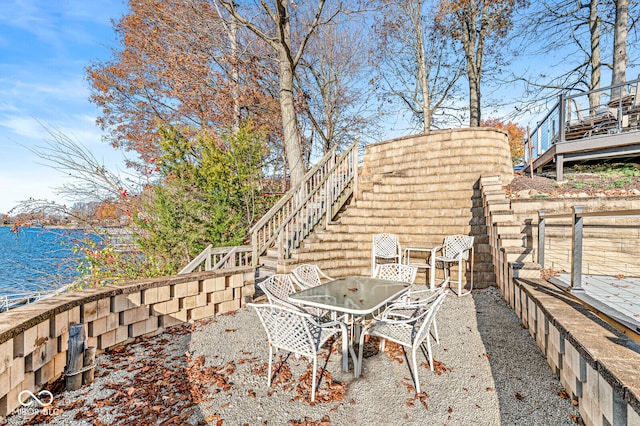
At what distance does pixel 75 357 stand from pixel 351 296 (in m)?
2.36

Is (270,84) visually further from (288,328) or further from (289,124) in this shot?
(288,328)

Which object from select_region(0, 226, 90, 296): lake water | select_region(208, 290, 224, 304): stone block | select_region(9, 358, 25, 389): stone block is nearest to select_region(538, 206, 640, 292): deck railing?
select_region(208, 290, 224, 304): stone block

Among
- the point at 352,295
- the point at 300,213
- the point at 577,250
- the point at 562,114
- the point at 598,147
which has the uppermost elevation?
the point at 562,114

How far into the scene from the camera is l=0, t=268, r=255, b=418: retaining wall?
207 centimetres

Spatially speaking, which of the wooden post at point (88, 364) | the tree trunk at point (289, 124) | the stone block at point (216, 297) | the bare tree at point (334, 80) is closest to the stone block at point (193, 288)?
the stone block at point (216, 297)

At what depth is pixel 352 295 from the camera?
2994 millimetres

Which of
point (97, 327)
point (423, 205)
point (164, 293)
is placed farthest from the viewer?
point (423, 205)

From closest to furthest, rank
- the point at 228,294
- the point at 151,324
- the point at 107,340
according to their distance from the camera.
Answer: the point at 107,340
the point at 151,324
the point at 228,294

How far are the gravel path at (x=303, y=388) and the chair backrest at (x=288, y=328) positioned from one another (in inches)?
14.9

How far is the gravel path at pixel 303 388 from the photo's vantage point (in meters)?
2.15

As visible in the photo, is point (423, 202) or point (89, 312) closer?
point (89, 312)

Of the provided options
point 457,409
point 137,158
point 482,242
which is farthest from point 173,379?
point 137,158

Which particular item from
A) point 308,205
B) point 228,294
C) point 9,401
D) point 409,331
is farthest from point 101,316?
point 308,205

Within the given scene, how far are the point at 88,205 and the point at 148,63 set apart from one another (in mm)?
6821
